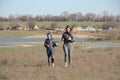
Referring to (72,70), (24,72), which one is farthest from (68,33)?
(24,72)

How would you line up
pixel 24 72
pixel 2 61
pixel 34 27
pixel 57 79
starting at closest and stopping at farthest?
pixel 57 79
pixel 24 72
pixel 2 61
pixel 34 27

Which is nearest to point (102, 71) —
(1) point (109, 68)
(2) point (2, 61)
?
(1) point (109, 68)

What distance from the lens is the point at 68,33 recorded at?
48.2 ft

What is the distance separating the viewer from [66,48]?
14.8 metres

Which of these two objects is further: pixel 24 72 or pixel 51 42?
pixel 51 42

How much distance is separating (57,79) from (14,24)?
99922 mm

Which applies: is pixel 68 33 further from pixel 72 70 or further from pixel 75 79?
pixel 75 79

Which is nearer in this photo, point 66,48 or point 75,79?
point 75,79

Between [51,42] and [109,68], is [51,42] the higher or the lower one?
the higher one

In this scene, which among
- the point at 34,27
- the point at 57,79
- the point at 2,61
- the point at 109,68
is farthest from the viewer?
the point at 34,27

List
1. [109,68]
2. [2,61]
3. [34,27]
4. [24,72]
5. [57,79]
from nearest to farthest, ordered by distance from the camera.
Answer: [57,79] < [24,72] < [109,68] < [2,61] < [34,27]

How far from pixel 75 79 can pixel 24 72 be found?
6.71 feet

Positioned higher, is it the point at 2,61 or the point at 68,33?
the point at 68,33

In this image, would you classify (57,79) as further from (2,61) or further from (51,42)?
(2,61)
